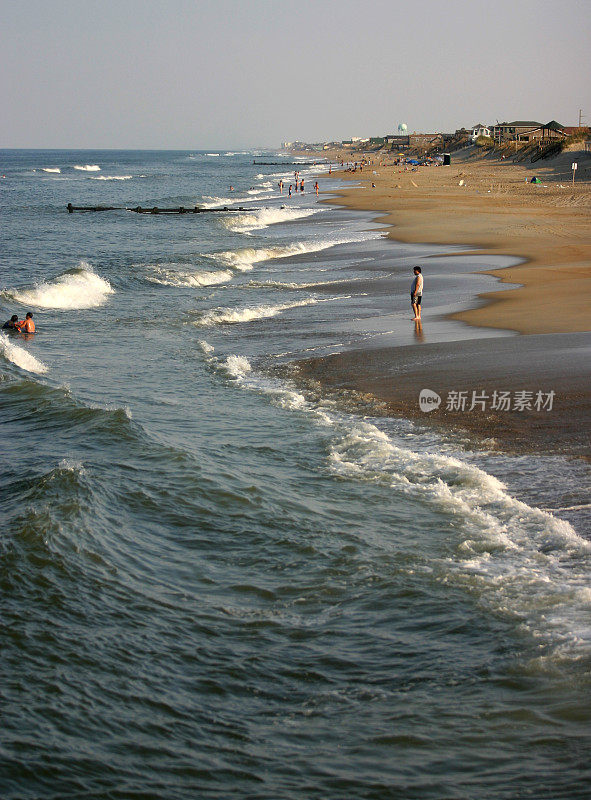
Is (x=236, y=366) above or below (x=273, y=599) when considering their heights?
above

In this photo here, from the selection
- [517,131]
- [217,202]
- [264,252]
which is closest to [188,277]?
[264,252]

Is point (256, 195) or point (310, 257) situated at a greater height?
point (256, 195)

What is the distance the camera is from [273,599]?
23.1 feet

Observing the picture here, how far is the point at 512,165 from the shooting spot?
8981 cm

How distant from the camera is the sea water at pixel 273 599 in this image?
501 cm

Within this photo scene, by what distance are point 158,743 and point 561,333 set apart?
41.4 feet

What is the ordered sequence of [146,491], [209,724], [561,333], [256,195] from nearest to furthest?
[209,724]
[146,491]
[561,333]
[256,195]

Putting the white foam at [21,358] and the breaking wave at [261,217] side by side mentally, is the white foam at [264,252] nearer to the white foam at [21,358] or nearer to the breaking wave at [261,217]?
the breaking wave at [261,217]

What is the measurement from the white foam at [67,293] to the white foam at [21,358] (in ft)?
21.0

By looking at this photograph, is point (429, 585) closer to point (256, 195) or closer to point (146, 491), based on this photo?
point (146, 491)

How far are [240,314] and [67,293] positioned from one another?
24.7 ft

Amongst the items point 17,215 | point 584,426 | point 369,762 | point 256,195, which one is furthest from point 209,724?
point 256,195

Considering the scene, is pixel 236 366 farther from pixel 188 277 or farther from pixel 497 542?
pixel 188 277

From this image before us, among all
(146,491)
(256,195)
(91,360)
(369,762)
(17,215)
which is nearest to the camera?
(369,762)
